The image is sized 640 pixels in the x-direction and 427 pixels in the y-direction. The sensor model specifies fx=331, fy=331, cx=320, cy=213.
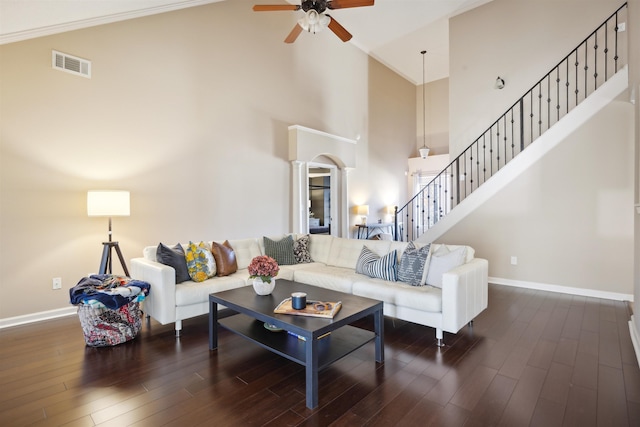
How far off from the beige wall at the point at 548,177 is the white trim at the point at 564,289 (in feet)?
0.15

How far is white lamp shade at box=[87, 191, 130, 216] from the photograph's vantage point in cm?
352

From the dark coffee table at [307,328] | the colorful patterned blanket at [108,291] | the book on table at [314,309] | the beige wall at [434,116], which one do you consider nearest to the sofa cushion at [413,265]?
the dark coffee table at [307,328]

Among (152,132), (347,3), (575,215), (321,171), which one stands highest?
(347,3)

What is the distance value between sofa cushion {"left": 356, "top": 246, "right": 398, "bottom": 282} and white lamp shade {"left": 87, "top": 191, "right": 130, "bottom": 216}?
2.73 metres

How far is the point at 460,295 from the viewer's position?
9.53ft

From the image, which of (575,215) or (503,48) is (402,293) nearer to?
(575,215)

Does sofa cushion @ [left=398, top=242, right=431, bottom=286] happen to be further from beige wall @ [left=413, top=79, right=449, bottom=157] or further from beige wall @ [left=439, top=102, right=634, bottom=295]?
beige wall @ [left=413, top=79, right=449, bottom=157]

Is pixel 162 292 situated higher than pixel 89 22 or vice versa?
pixel 89 22

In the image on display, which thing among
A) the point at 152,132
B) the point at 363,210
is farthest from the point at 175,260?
the point at 363,210

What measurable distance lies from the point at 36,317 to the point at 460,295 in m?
4.36

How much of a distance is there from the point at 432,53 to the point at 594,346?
714 centimetres

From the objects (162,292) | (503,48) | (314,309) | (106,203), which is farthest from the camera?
(503,48)

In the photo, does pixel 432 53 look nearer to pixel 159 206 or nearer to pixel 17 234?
pixel 159 206

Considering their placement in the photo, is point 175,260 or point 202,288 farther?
point 175,260
